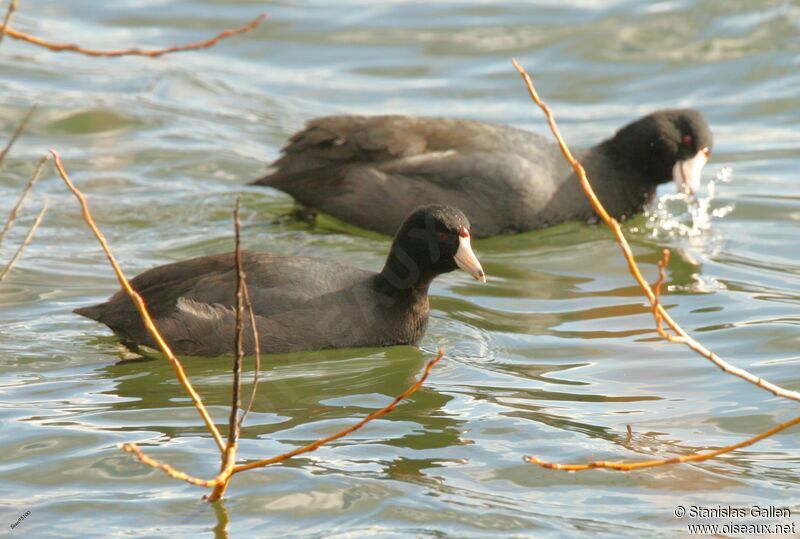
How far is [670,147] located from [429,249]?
321 cm

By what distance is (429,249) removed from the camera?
6.84 metres

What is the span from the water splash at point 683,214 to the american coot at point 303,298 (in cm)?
295

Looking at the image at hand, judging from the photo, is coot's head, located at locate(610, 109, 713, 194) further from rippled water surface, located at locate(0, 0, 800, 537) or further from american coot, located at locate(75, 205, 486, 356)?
american coot, located at locate(75, 205, 486, 356)

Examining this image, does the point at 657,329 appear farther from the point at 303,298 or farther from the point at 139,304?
the point at 303,298

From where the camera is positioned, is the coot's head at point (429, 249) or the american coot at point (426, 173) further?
the american coot at point (426, 173)

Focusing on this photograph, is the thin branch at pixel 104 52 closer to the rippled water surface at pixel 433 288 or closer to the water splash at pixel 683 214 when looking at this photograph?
the rippled water surface at pixel 433 288

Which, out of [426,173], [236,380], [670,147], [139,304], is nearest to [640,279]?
[236,380]

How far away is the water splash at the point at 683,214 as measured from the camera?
9493 mm

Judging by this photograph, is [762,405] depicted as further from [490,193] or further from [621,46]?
[621,46]

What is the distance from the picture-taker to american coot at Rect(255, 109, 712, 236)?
8.89 m

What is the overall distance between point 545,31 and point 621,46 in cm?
82

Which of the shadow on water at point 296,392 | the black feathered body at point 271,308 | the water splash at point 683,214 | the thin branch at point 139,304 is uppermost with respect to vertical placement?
the thin branch at point 139,304

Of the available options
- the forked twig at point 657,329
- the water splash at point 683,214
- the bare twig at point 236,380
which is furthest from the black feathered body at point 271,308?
the water splash at point 683,214

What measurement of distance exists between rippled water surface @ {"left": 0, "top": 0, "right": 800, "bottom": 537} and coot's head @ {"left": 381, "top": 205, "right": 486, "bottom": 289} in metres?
0.42
